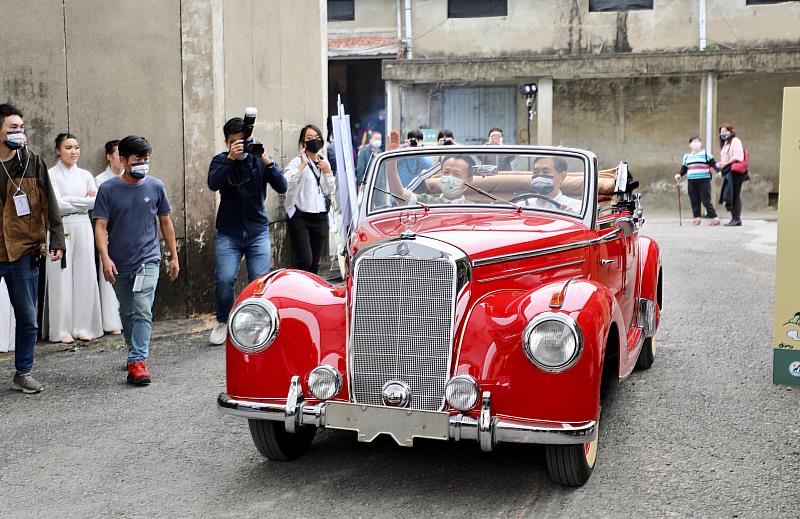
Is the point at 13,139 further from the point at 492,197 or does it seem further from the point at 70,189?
the point at 492,197

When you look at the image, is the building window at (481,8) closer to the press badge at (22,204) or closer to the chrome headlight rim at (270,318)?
the press badge at (22,204)

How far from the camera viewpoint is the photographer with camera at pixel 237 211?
7.53 meters

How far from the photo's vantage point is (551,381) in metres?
4.25

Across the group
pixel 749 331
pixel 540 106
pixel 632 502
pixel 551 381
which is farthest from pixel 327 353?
pixel 540 106

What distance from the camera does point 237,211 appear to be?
778cm

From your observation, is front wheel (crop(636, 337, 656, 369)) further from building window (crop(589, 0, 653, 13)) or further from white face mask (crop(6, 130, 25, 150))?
building window (crop(589, 0, 653, 13))

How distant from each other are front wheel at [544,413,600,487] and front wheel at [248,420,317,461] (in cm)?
129

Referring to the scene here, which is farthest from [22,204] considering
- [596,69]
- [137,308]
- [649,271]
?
[596,69]

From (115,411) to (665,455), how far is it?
3.43m

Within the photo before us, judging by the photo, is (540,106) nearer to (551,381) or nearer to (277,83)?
(277,83)

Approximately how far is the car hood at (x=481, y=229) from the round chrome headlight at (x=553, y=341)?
1.92 ft

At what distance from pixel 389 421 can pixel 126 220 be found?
10.6 feet

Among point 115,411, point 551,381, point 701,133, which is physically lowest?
point 115,411

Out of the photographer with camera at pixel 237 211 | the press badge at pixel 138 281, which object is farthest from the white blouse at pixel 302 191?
the press badge at pixel 138 281
